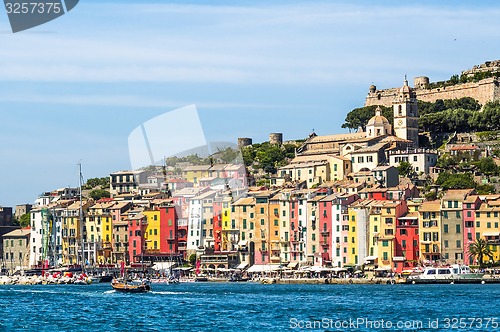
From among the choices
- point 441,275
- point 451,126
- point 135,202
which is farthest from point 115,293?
point 451,126

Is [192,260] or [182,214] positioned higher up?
[182,214]

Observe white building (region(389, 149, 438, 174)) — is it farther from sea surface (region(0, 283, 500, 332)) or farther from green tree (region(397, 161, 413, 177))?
sea surface (region(0, 283, 500, 332))

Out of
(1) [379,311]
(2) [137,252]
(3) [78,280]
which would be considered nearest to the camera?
(1) [379,311]

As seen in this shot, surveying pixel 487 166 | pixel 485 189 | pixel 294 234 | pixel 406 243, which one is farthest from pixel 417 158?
pixel 406 243

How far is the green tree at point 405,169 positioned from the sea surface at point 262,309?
2498 cm

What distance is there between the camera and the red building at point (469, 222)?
80.5m

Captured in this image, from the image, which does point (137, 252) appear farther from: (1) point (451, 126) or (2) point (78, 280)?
(1) point (451, 126)

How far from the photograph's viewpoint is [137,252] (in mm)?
100000

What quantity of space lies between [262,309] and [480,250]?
1093 inches

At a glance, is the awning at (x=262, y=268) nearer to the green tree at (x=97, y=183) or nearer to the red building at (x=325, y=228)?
the red building at (x=325, y=228)

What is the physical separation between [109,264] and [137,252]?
2380 mm

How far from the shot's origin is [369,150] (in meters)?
102

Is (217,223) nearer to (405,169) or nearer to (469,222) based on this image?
(405,169)

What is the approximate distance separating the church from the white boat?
22450mm
